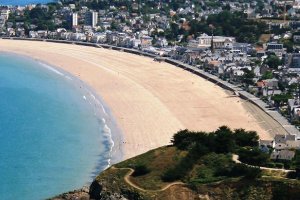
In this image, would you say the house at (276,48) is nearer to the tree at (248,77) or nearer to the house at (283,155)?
the tree at (248,77)

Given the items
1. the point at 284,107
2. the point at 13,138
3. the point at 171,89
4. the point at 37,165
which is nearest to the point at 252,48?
the point at 171,89

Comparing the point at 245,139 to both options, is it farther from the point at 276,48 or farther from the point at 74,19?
the point at 74,19

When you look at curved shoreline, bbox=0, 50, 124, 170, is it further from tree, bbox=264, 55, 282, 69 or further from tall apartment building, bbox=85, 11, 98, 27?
tall apartment building, bbox=85, 11, 98, 27

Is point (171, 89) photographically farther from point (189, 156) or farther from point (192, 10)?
point (192, 10)

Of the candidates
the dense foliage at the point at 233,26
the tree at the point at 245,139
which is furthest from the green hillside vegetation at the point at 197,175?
the dense foliage at the point at 233,26

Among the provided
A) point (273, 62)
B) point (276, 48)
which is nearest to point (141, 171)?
point (273, 62)
